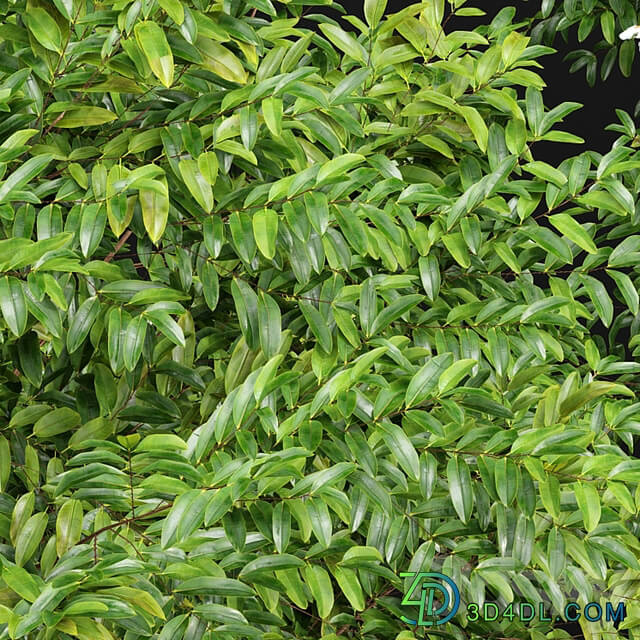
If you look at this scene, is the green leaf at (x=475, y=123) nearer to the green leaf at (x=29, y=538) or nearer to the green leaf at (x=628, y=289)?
the green leaf at (x=628, y=289)

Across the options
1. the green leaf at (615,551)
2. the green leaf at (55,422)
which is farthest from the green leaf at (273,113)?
the green leaf at (615,551)

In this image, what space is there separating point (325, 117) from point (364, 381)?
42 cm

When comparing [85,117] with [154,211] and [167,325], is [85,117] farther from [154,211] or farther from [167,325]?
[167,325]

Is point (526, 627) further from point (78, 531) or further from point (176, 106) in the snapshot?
point (176, 106)

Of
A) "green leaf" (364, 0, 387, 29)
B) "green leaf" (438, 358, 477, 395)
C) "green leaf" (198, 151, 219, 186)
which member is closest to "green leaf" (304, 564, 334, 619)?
"green leaf" (438, 358, 477, 395)

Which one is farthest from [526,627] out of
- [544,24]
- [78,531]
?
[544,24]

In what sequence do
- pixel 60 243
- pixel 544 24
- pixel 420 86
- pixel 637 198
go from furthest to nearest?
pixel 544 24, pixel 637 198, pixel 420 86, pixel 60 243

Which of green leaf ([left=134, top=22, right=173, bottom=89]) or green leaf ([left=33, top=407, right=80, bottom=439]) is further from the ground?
green leaf ([left=134, top=22, right=173, bottom=89])

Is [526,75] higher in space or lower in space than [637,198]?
higher

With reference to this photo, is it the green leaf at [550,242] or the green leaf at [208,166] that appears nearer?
the green leaf at [208,166]

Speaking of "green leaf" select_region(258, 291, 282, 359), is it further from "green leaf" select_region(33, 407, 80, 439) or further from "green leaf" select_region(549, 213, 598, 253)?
Result: "green leaf" select_region(549, 213, 598, 253)

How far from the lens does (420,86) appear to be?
152cm

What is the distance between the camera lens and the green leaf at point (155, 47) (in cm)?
105

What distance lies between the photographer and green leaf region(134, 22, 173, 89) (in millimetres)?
1050
